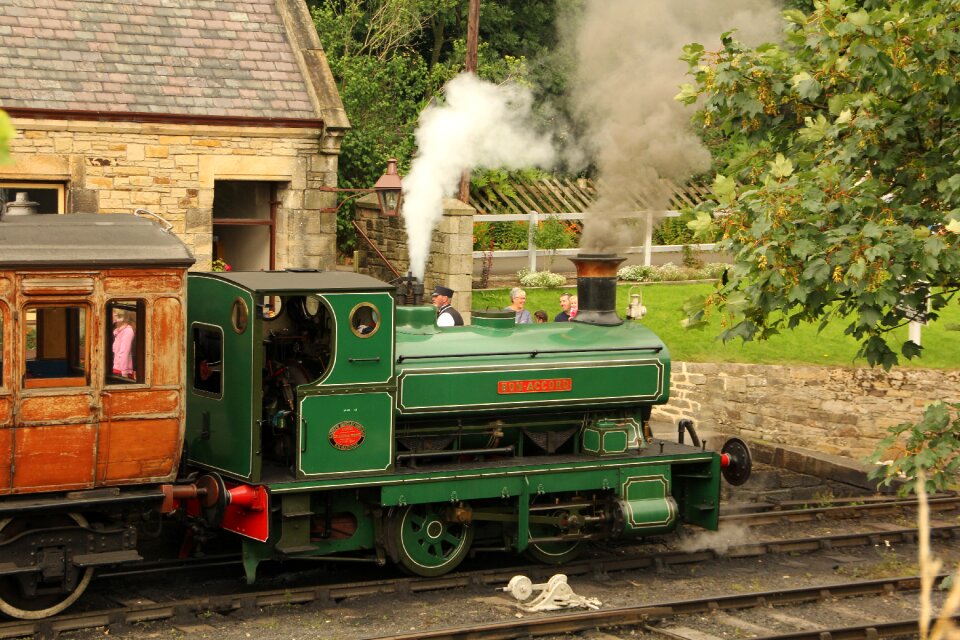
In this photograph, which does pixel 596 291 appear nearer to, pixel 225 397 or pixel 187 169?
pixel 225 397

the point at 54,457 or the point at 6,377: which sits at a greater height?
the point at 6,377

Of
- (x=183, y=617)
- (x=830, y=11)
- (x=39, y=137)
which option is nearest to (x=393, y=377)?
(x=183, y=617)

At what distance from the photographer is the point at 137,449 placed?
865 centimetres

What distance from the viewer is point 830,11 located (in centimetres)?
861

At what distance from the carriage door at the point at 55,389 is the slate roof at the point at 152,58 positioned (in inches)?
280

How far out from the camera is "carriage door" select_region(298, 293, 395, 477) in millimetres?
9227

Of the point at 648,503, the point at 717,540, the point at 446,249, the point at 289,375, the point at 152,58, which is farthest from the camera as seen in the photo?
the point at 446,249

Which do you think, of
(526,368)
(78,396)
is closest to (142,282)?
(78,396)

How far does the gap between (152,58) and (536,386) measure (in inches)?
327

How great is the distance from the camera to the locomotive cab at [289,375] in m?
9.09

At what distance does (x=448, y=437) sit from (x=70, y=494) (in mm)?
3009

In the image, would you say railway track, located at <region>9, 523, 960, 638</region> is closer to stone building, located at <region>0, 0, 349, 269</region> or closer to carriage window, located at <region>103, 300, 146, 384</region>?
carriage window, located at <region>103, 300, 146, 384</region>

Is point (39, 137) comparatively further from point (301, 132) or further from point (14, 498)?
point (14, 498)

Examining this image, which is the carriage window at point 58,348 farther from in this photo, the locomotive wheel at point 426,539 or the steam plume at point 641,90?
the steam plume at point 641,90
